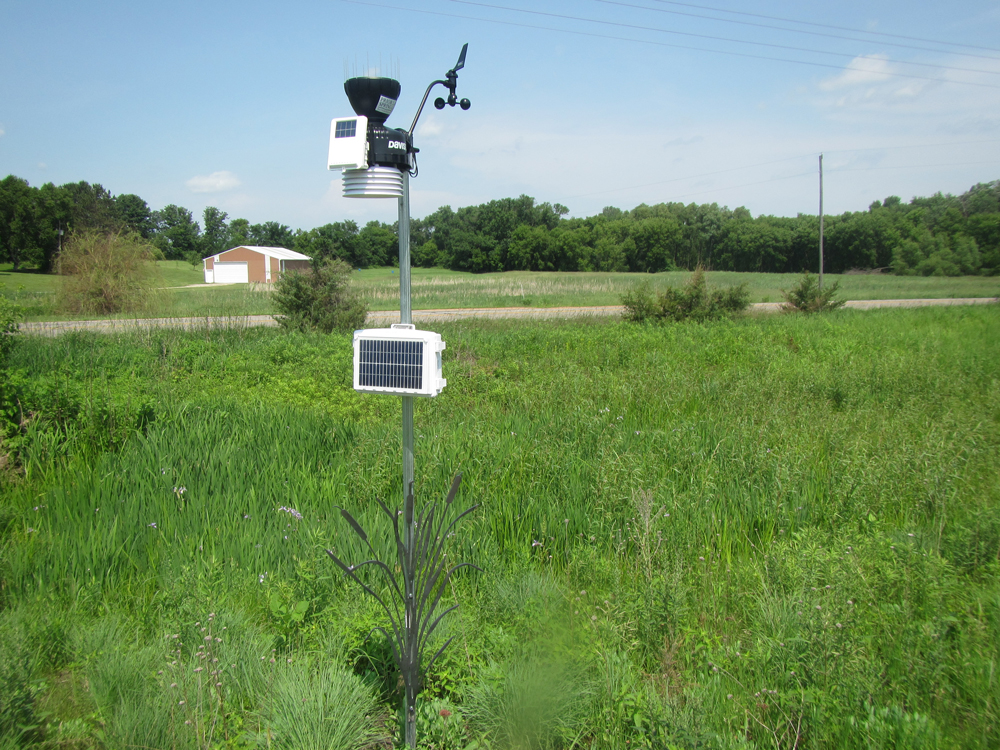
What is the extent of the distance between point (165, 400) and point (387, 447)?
338 centimetres

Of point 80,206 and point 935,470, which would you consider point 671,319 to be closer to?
point 935,470

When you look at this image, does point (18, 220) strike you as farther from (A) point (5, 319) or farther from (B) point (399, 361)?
(B) point (399, 361)

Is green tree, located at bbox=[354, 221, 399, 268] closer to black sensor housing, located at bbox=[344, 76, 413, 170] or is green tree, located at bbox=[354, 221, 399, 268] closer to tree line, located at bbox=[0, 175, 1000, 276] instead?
tree line, located at bbox=[0, 175, 1000, 276]

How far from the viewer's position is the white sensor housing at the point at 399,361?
2291mm

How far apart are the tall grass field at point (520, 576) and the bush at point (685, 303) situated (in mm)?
11049

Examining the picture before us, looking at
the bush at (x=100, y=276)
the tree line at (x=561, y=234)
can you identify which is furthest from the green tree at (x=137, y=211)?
the bush at (x=100, y=276)

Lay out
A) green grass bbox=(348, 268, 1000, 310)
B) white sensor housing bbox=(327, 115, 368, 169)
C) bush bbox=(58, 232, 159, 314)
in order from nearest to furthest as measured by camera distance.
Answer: white sensor housing bbox=(327, 115, 368, 169), bush bbox=(58, 232, 159, 314), green grass bbox=(348, 268, 1000, 310)

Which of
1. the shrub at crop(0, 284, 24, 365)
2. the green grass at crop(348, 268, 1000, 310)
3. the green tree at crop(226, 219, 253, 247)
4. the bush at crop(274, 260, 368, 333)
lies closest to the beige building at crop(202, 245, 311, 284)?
the green grass at crop(348, 268, 1000, 310)

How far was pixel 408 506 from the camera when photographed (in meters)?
2.52

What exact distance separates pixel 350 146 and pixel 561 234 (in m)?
87.0

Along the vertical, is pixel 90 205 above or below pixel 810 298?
above

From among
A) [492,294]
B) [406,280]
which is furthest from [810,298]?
[406,280]

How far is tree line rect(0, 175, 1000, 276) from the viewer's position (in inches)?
2344

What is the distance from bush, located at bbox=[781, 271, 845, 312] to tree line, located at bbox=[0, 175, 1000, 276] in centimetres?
4616
